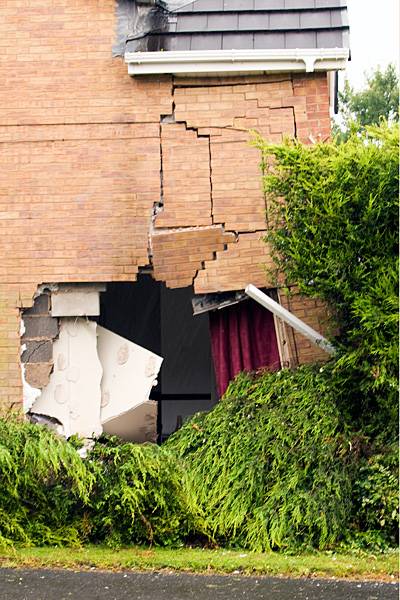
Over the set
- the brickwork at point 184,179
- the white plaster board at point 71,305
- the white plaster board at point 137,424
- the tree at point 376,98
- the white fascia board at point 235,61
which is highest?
the tree at point 376,98

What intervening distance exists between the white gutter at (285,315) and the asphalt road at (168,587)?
280cm

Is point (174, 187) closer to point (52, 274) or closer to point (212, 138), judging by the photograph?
point (212, 138)

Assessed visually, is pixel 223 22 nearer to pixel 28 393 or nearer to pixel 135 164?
pixel 135 164

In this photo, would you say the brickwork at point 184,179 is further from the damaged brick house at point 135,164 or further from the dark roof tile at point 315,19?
the dark roof tile at point 315,19

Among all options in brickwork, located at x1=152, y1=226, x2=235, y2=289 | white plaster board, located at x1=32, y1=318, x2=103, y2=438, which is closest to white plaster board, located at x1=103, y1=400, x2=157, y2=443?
white plaster board, located at x1=32, y1=318, x2=103, y2=438

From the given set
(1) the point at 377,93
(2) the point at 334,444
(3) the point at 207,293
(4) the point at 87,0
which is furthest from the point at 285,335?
(1) the point at 377,93

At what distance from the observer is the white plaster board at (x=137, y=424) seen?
10398 millimetres

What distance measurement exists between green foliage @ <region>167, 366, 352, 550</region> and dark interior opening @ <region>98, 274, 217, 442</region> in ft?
13.8

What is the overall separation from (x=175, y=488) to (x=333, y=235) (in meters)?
2.53

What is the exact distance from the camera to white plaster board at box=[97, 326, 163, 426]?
33.8ft

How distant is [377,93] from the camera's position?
30.8 meters

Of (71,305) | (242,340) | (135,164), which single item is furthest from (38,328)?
(242,340)

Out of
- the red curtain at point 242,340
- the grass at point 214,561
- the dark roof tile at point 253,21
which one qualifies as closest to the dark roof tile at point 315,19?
the dark roof tile at point 253,21

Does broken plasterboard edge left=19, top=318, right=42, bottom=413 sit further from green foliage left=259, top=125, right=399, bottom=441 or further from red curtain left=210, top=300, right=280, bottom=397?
green foliage left=259, top=125, right=399, bottom=441
